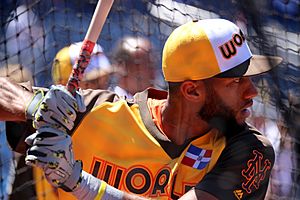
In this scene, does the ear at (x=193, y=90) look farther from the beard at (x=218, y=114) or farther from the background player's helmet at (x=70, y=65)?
the background player's helmet at (x=70, y=65)

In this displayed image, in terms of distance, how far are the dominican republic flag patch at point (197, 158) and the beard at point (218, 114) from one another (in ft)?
0.29

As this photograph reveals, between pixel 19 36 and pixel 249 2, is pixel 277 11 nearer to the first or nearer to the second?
pixel 249 2

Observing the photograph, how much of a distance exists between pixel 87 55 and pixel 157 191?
22.9 inches

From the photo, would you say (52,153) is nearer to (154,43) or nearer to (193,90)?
(193,90)

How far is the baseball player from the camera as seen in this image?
254 centimetres

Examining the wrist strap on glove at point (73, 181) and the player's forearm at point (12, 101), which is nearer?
the wrist strap on glove at point (73, 181)

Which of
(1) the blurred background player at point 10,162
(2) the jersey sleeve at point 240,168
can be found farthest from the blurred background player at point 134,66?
(2) the jersey sleeve at point 240,168

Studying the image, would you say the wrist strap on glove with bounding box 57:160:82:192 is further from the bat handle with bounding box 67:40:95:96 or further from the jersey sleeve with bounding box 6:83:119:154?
the jersey sleeve with bounding box 6:83:119:154

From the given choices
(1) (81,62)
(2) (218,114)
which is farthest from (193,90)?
(1) (81,62)

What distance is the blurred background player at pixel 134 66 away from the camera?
3.50 m

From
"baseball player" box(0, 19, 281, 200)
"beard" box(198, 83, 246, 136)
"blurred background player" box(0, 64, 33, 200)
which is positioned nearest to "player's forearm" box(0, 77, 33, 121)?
"baseball player" box(0, 19, 281, 200)

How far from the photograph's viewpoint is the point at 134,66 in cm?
359

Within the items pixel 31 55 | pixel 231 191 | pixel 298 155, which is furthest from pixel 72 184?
pixel 31 55

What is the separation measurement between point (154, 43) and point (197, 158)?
0.98m
